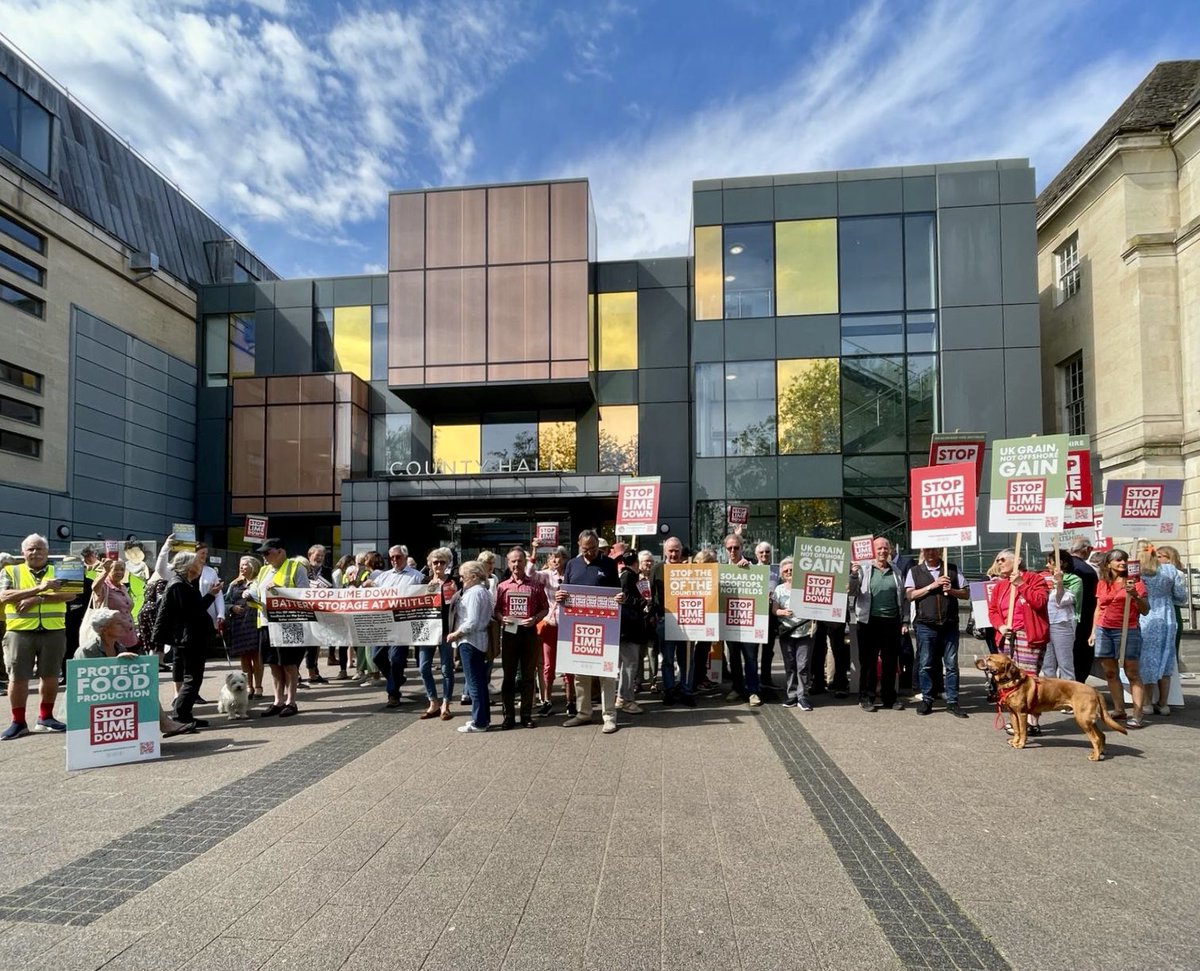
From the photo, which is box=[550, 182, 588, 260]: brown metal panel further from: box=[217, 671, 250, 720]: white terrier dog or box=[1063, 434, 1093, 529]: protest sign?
box=[217, 671, 250, 720]: white terrier dog

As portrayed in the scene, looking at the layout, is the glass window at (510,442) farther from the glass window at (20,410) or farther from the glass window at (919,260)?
the glass window at (20,410)

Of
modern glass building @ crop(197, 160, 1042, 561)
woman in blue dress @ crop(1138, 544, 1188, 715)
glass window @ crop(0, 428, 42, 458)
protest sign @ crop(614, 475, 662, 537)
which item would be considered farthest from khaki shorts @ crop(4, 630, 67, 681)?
glass window @ crop(0, 428, 42, 458)

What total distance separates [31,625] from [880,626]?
921 centimetres

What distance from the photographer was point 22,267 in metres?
21.9

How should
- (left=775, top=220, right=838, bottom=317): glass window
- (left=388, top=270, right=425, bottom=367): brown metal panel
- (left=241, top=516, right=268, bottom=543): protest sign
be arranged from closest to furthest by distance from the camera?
1. (left=241, top=516, right=268, bottom=543): protest sign
2. (left=775, top=220, right=838, bottom=317): glass window
3. (left=388, top=270, right=425, bottom=367): brown metal panel

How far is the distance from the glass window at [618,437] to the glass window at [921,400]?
862cm

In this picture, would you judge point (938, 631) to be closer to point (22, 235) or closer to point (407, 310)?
point (407, 310)

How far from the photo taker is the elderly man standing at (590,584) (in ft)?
25.5

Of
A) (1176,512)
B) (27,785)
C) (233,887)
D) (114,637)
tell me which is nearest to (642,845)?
(233,887)

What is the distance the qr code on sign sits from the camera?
862 cm

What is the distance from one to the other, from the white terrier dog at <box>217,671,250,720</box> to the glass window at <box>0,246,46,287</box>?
66.0ft

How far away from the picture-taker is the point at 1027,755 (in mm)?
6555

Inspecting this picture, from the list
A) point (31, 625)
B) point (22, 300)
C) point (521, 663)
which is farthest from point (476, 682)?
point (22, 300)

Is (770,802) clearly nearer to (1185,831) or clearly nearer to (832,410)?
(1185,831)
